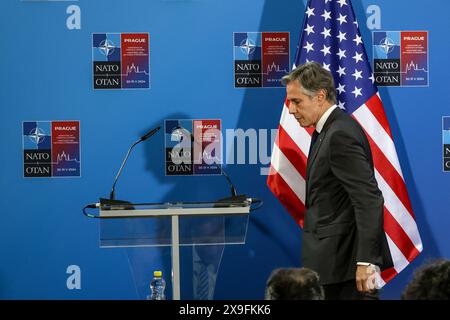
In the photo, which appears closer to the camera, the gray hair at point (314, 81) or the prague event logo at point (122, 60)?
the gray hair at point (314, 81)

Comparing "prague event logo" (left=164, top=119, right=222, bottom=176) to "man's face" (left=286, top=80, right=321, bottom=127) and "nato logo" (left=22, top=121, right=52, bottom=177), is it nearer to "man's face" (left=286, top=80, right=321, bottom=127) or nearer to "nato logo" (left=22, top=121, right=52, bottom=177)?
"nato logo" (left=22, top=121, right=52, bottom=177)

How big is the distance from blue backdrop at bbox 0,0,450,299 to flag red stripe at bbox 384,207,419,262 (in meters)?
0.38

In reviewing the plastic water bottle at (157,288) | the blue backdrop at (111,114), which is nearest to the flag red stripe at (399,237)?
the blue backdrop at (111,114)

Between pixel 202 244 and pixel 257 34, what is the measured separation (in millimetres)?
1692

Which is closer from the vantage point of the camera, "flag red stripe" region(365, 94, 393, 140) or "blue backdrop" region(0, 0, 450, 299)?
"flag red stripe" region(365, 94, 393, 140)

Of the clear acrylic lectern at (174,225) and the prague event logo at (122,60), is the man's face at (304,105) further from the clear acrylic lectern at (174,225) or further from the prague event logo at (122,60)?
the prague event logo at (122,60)

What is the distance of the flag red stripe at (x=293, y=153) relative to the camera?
4750 millimetres

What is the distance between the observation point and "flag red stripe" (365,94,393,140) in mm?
4809

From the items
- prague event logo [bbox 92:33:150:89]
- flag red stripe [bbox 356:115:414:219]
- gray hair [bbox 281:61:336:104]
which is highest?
prague event logo [bbox 92:33:150:89]

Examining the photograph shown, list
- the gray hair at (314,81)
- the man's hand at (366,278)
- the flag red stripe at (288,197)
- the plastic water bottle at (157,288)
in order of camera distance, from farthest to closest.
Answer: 1. the flag red stripe at (288,197)
2. the plastic water bottle at (157,288)
3. the gray hair at (314,81)
4. the man's hand at (366,278)

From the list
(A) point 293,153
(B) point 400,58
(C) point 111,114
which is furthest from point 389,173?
(C) point 111,114

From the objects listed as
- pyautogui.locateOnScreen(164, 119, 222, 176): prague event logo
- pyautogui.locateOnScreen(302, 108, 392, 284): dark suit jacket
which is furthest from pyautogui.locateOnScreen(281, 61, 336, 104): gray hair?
pyautogui.locateOnScreen(164, 119, 222, 176): prague event logo

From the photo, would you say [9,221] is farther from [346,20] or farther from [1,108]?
[346,20]
